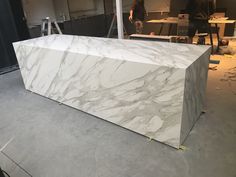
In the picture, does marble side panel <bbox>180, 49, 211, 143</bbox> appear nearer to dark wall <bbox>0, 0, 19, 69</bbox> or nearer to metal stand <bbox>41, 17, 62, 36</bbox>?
metal stand <bbox>41, 17, 62, 36</bbox>

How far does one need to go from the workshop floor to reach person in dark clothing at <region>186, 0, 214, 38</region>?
2179 mm

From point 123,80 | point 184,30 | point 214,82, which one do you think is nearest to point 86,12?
point 184,30

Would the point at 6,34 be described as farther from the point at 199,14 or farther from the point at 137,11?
the point at 199,14

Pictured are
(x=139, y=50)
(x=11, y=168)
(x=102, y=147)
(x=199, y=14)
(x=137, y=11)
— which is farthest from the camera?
(x=137, y=11)

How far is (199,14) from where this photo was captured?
14.0 feet

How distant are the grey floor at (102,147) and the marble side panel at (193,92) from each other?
0.13m

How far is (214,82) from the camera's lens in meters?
3.16

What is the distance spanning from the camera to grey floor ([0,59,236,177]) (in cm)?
170

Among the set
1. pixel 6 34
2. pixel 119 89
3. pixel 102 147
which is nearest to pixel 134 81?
pixel 119 89

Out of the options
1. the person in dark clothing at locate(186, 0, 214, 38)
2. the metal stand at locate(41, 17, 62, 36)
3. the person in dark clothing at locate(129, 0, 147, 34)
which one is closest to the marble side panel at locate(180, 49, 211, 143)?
the person in dark clothing at locate(186, 0, 214, 38)

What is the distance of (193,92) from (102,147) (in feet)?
3.40

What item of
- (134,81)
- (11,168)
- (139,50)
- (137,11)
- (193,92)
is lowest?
(11,168)

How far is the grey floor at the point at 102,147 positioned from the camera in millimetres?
1699

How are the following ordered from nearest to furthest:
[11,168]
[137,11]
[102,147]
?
[11,168] < [102,147] < [137,11]
